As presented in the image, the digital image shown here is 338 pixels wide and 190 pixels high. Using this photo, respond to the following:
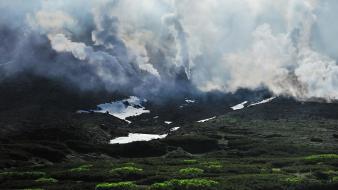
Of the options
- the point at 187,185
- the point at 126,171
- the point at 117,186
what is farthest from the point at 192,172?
the point at 117,186

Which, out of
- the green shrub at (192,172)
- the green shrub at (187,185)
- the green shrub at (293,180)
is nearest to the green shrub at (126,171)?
the green shrub at (192,172)

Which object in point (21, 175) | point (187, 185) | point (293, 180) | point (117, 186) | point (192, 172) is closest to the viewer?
point (187, 185)

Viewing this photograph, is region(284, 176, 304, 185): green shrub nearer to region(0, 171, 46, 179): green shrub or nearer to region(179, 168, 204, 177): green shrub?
region(179, 168, 204, 177): green shrub

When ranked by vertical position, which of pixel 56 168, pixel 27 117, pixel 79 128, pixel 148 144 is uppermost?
pixel 27 117

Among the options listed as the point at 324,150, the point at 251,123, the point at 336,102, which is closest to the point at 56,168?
the point at 324,150

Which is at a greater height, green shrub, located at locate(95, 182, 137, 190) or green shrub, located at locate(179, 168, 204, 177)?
green shrub, located at locate(179, 168, 204, 177)

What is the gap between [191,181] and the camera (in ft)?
145

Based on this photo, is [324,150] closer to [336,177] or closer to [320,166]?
[320,166]

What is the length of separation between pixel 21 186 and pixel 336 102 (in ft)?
495

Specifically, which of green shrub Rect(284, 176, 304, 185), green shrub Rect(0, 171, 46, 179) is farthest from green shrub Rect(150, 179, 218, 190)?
green shrub Rect(0, 171, 46, 179)

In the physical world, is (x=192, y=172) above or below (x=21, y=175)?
below

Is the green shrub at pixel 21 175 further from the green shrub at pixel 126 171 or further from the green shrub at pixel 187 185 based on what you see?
the green shrub at pixel 187 185

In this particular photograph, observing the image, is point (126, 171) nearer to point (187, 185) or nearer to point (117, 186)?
point (117, 186)

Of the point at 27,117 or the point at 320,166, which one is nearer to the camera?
the point at 320,166
